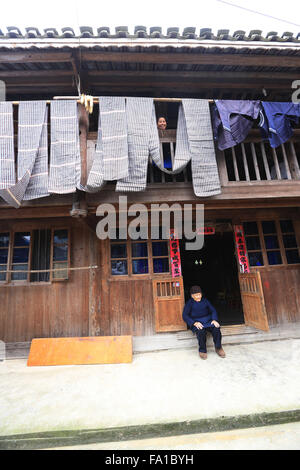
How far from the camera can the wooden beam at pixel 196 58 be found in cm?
429

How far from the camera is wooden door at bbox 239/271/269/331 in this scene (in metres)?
5.14

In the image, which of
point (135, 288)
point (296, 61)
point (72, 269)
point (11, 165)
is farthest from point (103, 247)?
point (296, 61)

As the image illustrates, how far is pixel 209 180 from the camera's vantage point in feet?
14.7

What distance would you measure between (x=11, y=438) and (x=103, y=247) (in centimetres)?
393

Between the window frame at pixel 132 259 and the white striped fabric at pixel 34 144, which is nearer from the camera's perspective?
the white striped fabric at pixel 34 144

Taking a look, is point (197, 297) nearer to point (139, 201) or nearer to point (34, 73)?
point (139, 201)

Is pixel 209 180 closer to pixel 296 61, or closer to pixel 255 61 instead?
pixel 255 61

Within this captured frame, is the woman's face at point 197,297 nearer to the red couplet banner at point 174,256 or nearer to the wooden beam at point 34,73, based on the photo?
the red couplet banner at point 174,256

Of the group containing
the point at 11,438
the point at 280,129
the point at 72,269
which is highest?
the point at 280,129

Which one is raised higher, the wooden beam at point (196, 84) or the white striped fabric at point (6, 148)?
the wooden beam at point (196, 84)

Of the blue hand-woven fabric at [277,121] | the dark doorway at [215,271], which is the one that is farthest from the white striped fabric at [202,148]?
the dark doorway at [215,271]

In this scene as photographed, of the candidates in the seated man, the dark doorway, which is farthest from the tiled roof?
the dark doorway

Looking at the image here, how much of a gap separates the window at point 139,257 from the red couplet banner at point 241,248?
1979 mm

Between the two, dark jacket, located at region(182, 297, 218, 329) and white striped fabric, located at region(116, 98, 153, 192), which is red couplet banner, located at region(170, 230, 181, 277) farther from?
white striped fabric, located at region(116, 98, 153, 192)
